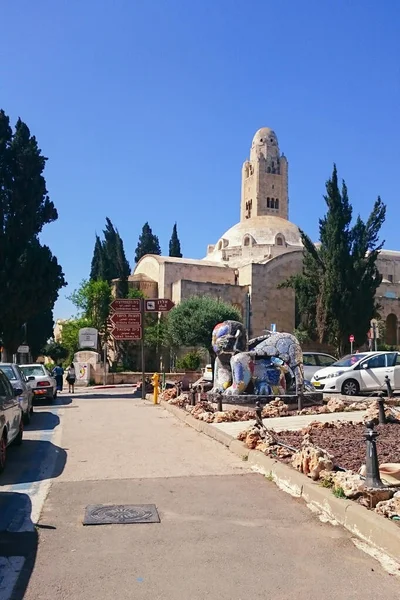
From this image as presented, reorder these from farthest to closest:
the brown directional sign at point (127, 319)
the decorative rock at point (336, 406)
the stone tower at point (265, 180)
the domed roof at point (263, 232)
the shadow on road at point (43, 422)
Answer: the stone tower at point (265, 180), the domed roof at point (263, 232), the brown directional sign at point (127, 319), the decorative rock at point (336, 406), the shadow on road at point (43, 422)

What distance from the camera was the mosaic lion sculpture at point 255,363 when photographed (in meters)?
15.4

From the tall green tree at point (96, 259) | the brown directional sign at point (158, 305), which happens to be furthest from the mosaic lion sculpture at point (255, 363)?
the tall green tree at point (96, 259)

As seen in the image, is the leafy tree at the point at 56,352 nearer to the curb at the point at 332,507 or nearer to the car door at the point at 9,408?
the car door at the point at 9,408

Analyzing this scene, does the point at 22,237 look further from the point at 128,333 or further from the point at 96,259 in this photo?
the point at 96,259

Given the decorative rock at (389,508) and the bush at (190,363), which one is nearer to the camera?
the decorative rock at (389,508)

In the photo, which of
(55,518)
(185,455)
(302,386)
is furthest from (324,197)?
(55,518)

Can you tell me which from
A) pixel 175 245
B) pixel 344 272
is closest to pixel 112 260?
pixel 175 245

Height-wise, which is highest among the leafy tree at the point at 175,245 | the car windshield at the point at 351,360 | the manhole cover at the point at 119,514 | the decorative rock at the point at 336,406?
the leafy tree at the point at 175,245

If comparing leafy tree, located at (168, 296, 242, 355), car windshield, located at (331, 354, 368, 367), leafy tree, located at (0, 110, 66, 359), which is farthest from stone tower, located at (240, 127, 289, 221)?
car windshield, located at (331, 354, 368, 367)

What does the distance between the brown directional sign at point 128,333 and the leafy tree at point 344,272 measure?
21928 millimetres

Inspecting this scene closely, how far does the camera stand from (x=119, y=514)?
5.85 meters

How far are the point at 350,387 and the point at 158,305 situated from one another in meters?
8.35

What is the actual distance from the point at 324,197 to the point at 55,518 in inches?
1527

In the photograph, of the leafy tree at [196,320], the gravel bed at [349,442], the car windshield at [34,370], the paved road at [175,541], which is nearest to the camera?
the paved road at [175,541]
